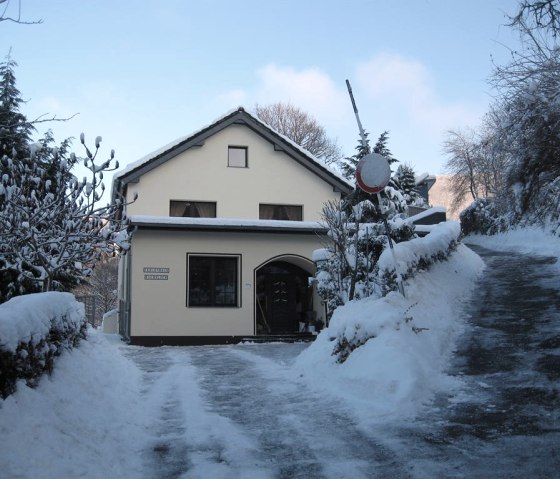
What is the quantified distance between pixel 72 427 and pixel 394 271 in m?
6.06

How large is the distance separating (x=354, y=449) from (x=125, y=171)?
51.7 ft

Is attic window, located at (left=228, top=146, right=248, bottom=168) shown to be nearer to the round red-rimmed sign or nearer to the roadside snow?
the roadside snow

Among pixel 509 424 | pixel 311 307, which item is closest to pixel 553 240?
pixel 311 307

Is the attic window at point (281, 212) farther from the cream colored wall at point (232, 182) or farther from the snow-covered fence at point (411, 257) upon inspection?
the snow-covered fence at point (411, 257)

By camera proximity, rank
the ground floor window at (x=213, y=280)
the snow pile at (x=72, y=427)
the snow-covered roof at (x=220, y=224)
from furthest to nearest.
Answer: the ground floor window at (x=213, y=280), the snow-covered roof at (x=220, y=224), the snow pile at (x=72, y=427)

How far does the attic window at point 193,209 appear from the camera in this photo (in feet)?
64.3

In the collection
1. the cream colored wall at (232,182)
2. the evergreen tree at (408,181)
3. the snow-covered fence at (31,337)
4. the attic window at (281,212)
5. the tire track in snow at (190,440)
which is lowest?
the tire track in snow at (190,440)

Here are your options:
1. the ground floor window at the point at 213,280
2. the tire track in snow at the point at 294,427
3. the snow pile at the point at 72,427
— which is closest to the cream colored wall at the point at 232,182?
the ground floor window at the point at 213,280

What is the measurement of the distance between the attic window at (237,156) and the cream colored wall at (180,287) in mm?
4464

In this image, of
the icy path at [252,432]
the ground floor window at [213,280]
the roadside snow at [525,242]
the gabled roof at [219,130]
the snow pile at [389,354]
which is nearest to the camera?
the icy path at [252,432]

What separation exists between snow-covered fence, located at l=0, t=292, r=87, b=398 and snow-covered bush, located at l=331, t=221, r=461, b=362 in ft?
12.4

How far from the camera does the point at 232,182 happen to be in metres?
20.3

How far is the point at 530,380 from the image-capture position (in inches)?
250

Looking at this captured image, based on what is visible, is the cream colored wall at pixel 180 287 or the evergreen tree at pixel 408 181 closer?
the cream colored wall at pixel 180 287
